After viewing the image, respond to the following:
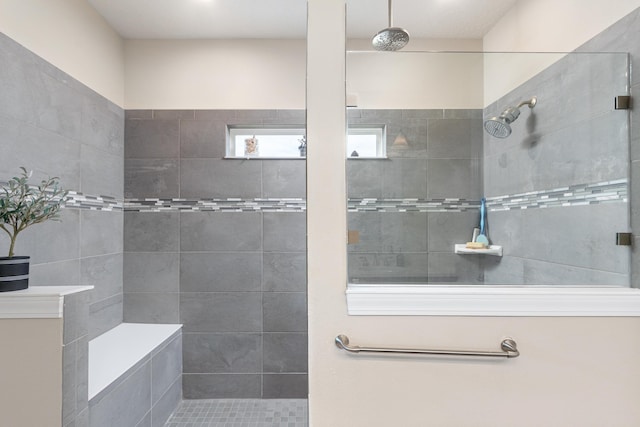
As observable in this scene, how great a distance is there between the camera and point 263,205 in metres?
2.54

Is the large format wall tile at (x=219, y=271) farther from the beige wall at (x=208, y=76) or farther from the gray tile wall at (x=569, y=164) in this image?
the gray tile wall at (x=569, y=164)

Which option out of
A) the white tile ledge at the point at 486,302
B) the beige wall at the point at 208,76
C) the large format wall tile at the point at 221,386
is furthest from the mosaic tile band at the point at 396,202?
the large format wall tile at the point at 221,386

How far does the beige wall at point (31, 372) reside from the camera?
1.27 m

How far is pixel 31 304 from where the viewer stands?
4.14 feet

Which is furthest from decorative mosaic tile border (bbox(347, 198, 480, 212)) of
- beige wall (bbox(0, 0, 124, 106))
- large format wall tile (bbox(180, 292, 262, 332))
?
beige wall (bbox(0, 0, 124, 106))

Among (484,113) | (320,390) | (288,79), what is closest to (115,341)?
(320,390)

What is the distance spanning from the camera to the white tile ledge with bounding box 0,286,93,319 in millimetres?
1254

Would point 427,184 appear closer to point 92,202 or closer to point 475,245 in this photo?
point 475,245

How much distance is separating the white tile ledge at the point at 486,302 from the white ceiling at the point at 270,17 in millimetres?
1562

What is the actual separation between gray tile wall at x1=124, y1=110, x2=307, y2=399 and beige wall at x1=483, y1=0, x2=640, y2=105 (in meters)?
1.34

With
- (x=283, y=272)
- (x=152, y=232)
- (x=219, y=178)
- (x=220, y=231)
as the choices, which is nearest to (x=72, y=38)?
(x=219, y=178)

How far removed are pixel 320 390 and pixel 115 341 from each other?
1.75 metres

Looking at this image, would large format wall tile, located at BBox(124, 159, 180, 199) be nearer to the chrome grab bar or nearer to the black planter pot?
the black planter pot

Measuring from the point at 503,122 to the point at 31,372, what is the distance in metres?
2.48
